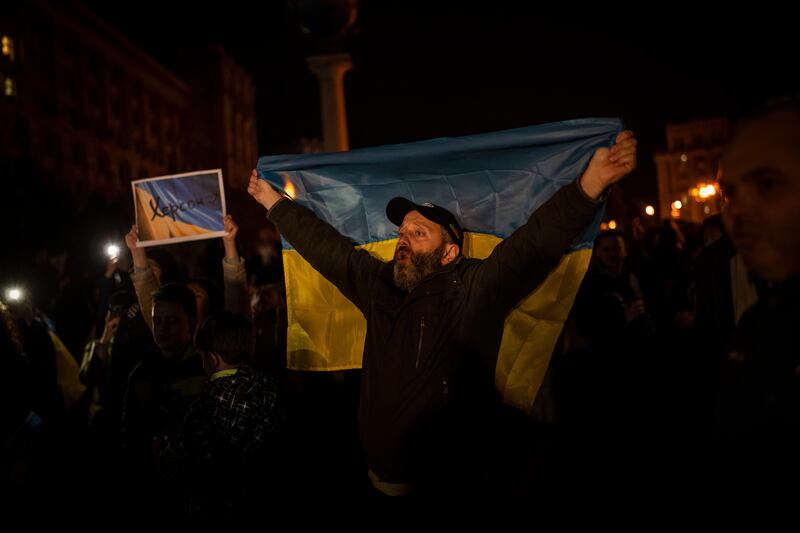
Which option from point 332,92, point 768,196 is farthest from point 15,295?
point 332,92

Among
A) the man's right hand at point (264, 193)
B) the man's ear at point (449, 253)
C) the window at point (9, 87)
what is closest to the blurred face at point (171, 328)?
the man's right hand at point (264, 193)

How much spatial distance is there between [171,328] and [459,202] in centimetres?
191

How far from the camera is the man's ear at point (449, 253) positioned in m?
3.04

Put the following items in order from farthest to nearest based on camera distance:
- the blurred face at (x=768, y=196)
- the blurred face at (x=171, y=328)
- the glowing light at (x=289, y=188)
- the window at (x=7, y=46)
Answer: the window at (x=7, y=46) < the glowing light at (x=289, y=188) < the blurred face at (x=171, y=328) < the blurred face at (x=768, y=196)

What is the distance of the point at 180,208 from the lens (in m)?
4.41

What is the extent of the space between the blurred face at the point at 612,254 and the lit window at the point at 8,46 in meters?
42.2

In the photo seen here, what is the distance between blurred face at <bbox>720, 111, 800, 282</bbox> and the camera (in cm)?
150

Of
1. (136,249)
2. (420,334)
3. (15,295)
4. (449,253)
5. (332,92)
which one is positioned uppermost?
(332,92)

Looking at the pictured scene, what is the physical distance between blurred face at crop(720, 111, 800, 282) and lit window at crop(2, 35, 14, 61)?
44.8 meters

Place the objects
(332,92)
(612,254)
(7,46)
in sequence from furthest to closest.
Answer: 1. (7,46)
2. (332,92)
3. (612,254)

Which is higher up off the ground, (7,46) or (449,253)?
(7,46)

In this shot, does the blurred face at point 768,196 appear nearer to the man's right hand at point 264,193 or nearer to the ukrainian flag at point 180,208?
the man's right hand at point 264,193

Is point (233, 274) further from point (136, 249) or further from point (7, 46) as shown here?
point (7, 46)

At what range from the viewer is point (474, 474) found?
274 cm
